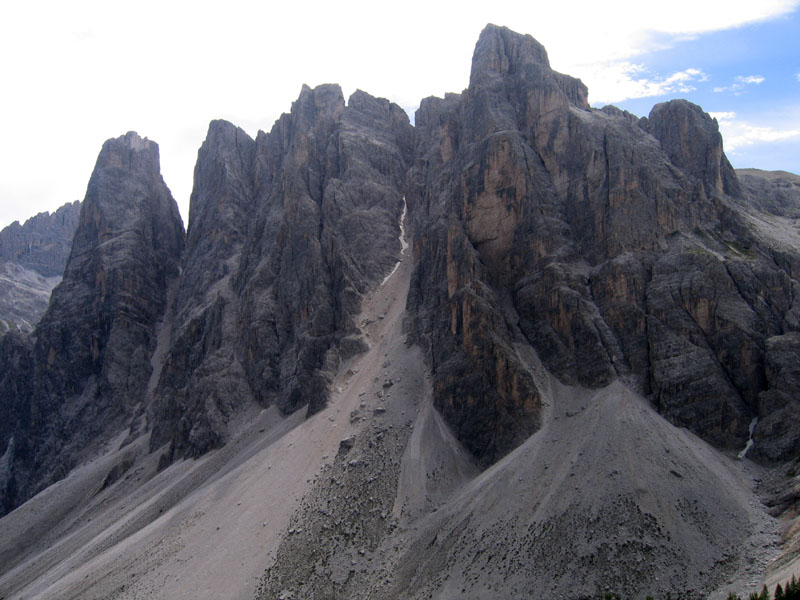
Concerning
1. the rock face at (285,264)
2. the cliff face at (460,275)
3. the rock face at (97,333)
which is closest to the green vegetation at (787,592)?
the cliff face at (460,275)

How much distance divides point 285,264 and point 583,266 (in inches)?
1947

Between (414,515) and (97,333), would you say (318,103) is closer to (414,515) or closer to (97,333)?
(97,333)

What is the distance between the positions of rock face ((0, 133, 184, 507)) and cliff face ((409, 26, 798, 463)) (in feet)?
218

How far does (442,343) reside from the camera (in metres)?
80.6

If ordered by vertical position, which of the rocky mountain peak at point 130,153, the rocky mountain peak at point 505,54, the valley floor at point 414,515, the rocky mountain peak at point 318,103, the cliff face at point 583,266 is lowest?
the valley floor at point 414,515

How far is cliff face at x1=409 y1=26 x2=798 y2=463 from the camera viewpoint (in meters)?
68.1

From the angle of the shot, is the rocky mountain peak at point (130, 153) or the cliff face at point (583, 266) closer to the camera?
the cliff face at point (583, 266)

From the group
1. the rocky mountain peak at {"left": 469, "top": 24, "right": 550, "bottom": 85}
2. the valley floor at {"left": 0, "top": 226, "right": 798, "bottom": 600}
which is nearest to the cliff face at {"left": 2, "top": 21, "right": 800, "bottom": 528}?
Answer: the rocky mountain peak at {"left": 469, "top": 24, "right": 550, "bottom": 85}

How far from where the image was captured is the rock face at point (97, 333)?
11556cm

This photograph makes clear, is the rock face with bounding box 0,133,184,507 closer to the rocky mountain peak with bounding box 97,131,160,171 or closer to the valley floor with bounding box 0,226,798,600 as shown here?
the rocky mountain peak with bounding box 97,131,160,171

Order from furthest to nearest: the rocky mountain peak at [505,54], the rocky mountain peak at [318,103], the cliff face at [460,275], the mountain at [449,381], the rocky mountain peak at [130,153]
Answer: the rocky mountain peak at [130,153] → the rocky mountain peak at [318,103] → the rocky mountain peak at [505,54] → the cliff face at [460,275] → the mountain at [449,381]

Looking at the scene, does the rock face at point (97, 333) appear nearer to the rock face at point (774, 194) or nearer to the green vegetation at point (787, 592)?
the green vegetation at point (787, 592)

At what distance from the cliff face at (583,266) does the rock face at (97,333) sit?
2620 inches

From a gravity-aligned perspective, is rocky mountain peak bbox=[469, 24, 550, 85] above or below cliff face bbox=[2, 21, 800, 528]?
above
